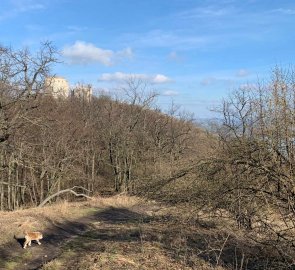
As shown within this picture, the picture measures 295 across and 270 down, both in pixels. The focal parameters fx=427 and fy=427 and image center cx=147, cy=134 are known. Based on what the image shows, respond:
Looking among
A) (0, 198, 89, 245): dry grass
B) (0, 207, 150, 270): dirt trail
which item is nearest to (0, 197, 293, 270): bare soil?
(0, 207, 150, 270): dirt trail

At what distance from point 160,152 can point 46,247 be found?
3294 centimetres

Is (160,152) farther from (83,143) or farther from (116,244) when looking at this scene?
(116,244)

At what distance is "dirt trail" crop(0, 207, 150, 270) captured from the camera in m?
10.1

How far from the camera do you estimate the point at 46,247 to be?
12.0 metres

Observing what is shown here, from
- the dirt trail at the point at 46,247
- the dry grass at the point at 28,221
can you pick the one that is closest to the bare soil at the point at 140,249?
the dirt trail at the point at 46,247

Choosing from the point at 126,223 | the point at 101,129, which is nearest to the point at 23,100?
the point at 126,223

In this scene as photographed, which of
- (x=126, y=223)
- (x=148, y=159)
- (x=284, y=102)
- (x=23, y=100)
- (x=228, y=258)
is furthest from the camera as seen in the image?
(x=148, y=159)

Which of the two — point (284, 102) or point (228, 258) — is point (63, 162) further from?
point (284, 102)

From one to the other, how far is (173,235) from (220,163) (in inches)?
195

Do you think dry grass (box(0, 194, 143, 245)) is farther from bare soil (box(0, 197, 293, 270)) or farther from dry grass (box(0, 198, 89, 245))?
bare soil (box(0, 197, 293, 270))

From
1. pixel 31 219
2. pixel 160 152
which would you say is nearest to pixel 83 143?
pixel 160 152

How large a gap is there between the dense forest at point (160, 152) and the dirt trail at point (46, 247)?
2.77 metres

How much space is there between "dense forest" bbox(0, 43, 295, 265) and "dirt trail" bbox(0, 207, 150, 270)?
9.10ft

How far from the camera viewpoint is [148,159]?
4422 cm
